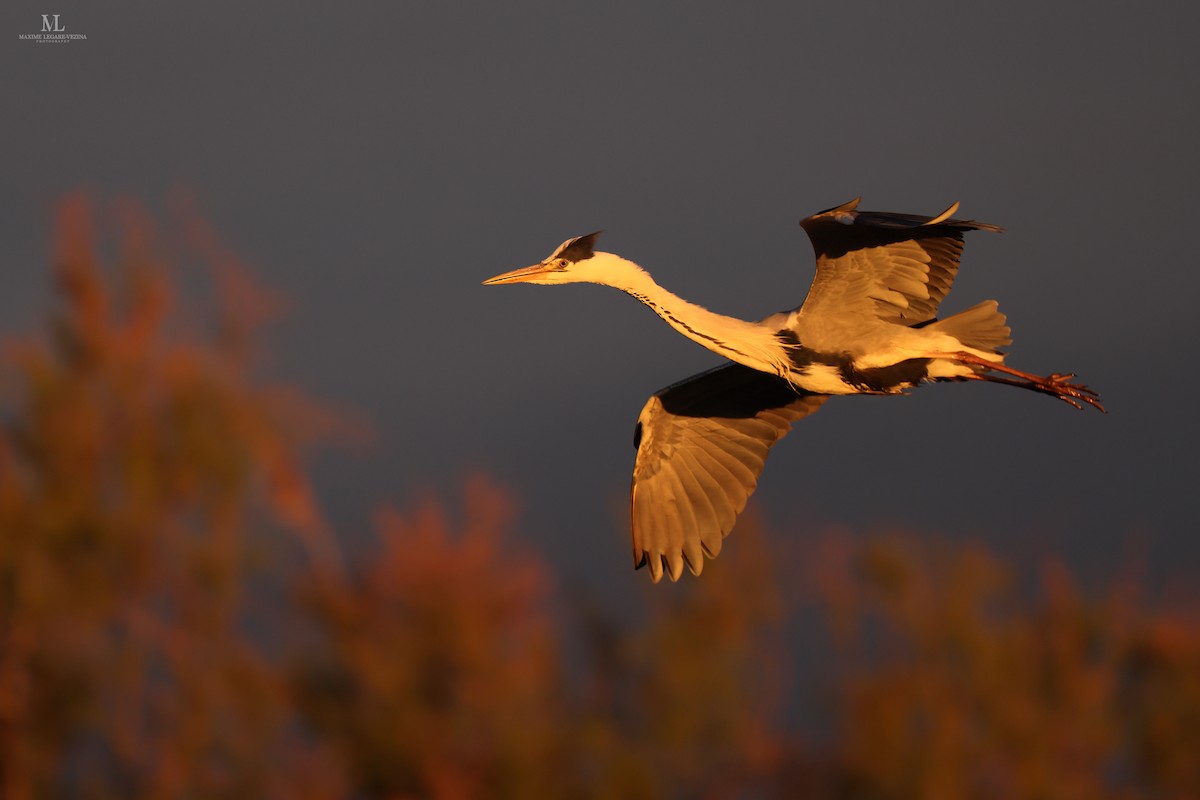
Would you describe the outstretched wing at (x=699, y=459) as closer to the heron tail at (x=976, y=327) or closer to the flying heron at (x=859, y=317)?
the flying heron at (x=859, y=317)

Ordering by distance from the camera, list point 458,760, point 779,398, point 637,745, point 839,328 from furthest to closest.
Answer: point 637,745 < point 458,760 < point 779,398 < point 839,328

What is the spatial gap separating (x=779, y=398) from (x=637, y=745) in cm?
1337

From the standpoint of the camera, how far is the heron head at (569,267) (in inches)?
334

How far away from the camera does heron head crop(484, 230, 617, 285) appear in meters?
8.48

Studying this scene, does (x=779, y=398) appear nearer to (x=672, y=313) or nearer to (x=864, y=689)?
(x=672, y=313)

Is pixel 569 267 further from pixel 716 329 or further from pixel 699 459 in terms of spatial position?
pixel 699 459

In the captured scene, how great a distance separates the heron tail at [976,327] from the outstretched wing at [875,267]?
107 millimetres

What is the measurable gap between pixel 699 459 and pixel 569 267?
160cm

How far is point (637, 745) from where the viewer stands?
22.1 m

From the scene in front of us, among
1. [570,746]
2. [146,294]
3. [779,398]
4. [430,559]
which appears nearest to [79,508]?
[146,294]

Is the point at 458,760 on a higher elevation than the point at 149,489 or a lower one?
lower

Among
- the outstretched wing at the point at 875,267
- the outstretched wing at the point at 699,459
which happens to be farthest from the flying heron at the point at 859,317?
the outstretched wing at the point at 699,459

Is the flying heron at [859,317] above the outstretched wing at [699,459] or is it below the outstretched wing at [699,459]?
above

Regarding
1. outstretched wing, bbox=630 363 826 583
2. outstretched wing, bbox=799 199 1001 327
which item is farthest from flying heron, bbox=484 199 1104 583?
outstretched wing, bbox=630 363 826 583
